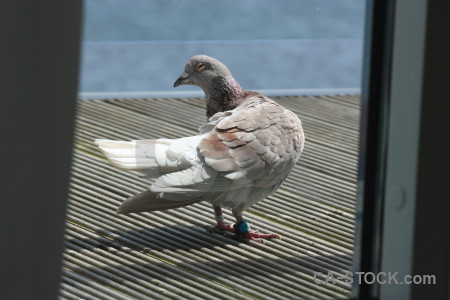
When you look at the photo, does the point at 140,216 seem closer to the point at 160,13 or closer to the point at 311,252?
the point at 311,252

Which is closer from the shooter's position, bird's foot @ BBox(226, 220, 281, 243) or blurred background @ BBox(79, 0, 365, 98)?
blurred background @ BBox(79, 0, 365, 98)

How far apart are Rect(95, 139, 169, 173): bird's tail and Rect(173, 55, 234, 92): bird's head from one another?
0.23 meters

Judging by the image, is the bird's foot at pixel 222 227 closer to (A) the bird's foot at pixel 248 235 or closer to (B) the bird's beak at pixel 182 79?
(A) the bird's foot at pixel 248 235

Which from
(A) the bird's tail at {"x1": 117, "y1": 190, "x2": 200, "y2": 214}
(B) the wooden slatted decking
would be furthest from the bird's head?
(A) the bird's tail at {"x1": 117, "y1": 190, "x2": 200, "y2": 214}

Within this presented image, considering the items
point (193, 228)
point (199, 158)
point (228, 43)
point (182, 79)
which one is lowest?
point (193, 228)

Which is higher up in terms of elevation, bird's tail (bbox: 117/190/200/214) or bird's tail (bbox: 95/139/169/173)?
bird's tail (bbox: 95/139/169/173)

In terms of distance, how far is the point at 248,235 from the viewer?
7.31ft

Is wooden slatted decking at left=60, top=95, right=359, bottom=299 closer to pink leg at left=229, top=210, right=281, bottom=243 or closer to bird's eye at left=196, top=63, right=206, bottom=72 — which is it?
pink leg at left=229, top=210, right=281, bottom=243

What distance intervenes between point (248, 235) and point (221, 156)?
268mm

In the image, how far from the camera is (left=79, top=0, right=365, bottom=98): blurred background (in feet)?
5.13

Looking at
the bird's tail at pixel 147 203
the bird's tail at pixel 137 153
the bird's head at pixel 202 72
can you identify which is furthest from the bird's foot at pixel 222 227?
the bird's head at pixel 202 72

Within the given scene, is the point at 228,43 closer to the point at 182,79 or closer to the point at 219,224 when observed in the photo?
the point at 182,79

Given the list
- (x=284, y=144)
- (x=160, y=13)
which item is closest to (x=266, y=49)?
(x=160, y=13)

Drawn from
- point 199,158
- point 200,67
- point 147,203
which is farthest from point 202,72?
point 147,203
